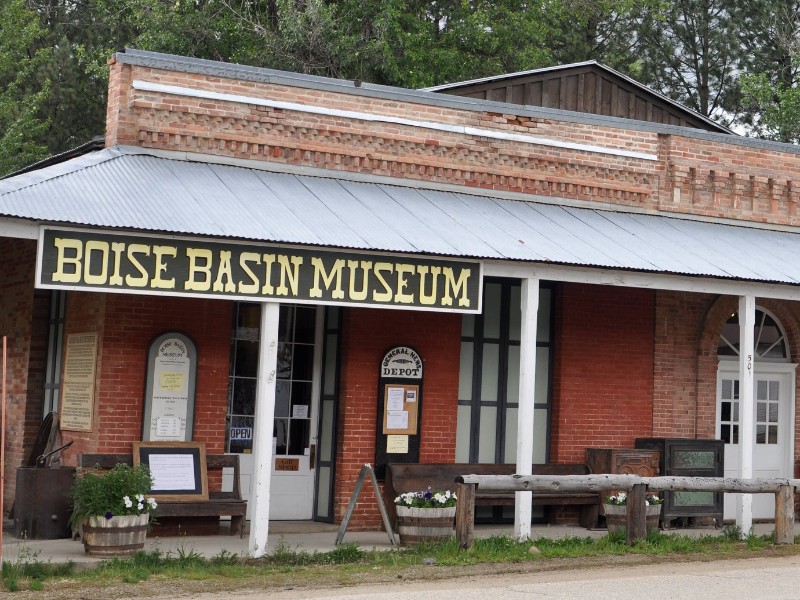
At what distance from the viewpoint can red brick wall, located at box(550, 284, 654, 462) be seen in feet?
49.8

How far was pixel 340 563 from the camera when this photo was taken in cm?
1109

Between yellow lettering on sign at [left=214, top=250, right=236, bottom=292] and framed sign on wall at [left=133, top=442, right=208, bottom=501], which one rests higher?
yellow lettering on sign at [left=214, top=250, right=236, bottom=292]

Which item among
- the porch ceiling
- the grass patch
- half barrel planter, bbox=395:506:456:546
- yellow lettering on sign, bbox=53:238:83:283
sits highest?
the porch ceiling

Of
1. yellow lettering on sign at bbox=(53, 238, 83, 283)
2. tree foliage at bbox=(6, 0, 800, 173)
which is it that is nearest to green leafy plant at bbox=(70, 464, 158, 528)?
yellow lettering on sign at bbox=(53, 238, 83, 283)

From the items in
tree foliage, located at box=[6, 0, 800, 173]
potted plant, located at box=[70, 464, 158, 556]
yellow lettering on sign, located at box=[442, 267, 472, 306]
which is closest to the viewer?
potted plant, located at box=[70, 464, 158, 556]

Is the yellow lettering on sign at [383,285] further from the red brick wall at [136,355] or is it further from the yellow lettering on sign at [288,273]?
the red brick wall at [136,355]

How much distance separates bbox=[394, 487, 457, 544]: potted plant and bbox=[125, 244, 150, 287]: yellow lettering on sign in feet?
11.9

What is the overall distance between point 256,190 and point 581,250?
11.9 ft

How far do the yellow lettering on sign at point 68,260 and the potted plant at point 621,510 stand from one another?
700 cm

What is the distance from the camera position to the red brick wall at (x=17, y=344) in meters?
14.3

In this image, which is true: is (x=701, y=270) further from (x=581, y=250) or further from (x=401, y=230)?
(x=401, y=230)

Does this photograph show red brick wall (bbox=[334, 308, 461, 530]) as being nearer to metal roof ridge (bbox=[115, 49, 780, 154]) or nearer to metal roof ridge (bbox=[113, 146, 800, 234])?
metal roof ridge (bbox=[113, 146, 800, 234])

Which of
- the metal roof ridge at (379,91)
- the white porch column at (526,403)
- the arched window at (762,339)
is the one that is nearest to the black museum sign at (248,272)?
the white porch column at (526,403)

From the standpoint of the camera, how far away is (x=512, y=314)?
15.1 m
